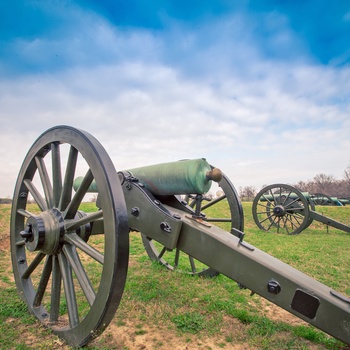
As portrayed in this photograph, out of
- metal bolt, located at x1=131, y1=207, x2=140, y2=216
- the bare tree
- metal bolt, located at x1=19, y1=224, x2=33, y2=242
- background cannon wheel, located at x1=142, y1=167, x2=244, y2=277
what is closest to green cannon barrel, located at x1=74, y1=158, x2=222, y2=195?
metal bolt, located at x1=131, y1=207, x2=140, y2=216

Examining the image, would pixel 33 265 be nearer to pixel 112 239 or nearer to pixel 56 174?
pixel 56 174

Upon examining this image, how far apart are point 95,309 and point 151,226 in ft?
2.68

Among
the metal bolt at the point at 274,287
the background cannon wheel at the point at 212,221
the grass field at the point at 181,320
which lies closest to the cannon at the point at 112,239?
the metal bolt at the point at 274,287

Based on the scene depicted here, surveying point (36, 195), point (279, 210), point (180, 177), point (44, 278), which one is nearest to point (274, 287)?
point (180, 177)

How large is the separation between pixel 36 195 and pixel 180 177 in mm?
1459

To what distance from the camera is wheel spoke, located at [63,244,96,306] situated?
223 cm

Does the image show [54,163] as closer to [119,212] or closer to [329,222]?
[119,212]

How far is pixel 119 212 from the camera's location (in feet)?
6.57

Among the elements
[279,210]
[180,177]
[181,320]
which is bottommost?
[181,320]

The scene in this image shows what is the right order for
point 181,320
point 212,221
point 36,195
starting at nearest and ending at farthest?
point 181,320 < point 36,195 < point 212,221

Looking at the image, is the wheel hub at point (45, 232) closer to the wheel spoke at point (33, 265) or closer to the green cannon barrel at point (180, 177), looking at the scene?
the wheel spoke at point (33, 265)

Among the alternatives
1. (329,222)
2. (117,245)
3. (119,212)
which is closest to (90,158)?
(119,212)

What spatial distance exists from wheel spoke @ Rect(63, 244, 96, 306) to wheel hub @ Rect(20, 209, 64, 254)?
0.11 m

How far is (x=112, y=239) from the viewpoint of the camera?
201 cm
